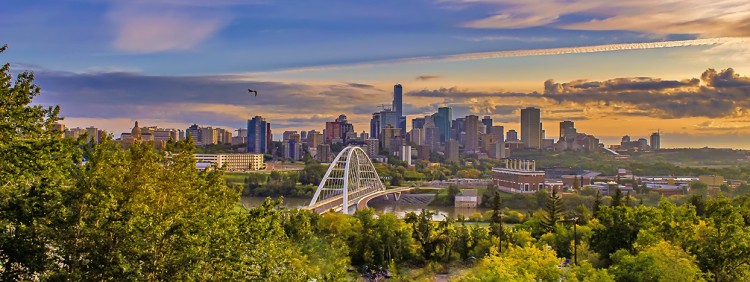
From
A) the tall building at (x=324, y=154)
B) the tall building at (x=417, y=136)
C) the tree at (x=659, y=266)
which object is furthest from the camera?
the tall building at (x=417, y=136)

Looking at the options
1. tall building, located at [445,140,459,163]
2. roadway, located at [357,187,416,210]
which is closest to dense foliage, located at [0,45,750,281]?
roadway, located at [357,187,416,210]

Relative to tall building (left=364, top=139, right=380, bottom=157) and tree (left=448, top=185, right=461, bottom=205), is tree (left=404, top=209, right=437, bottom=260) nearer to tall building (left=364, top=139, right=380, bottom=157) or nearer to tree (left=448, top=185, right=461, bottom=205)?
tree (left=448, top=185, right=461, bottom=205)

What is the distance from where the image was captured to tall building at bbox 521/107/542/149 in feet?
548

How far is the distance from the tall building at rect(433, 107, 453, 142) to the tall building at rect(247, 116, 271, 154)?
2786 inches

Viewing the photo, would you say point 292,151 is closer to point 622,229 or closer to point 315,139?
point 315,139

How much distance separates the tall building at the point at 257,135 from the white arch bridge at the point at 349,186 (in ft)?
139

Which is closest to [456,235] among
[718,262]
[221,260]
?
[718,262]

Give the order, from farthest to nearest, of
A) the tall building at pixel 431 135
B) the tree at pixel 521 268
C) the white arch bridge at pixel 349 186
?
the tall building at pixel 431 135
the white arch bridge at pixel 349 186
the tree at pixel 521 268

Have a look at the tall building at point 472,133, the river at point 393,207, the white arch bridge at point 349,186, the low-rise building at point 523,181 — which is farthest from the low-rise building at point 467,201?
the tall building at point 472,133

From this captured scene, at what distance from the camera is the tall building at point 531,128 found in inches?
6580

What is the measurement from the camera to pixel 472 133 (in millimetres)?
167500

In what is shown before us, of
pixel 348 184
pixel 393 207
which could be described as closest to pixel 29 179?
pixel 348 184

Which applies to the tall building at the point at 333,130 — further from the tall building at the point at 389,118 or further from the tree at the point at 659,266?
the tree at the point at 659,266

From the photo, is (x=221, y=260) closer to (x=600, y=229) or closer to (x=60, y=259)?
(x=60, y=259)
